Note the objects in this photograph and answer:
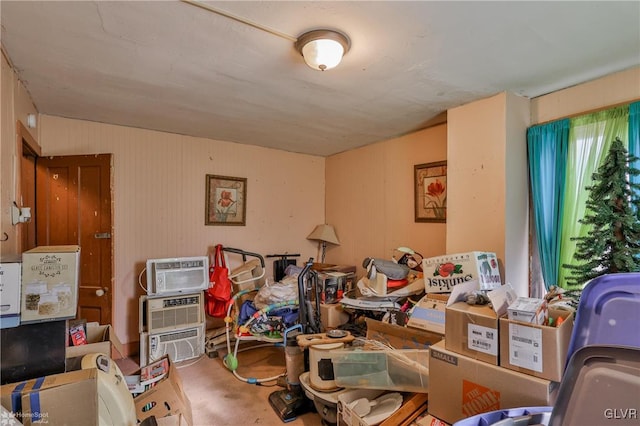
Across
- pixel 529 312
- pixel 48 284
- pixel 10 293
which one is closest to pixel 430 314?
pixel 529 312

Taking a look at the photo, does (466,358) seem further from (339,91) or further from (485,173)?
(339,91)

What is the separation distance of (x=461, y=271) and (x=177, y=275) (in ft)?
8.78

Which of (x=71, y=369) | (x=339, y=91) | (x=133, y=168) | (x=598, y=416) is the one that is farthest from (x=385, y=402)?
(x=133, y=168)

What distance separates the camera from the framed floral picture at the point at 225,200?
3865 mm

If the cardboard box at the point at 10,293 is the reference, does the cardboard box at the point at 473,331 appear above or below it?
below

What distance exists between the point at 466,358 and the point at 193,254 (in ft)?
10.5

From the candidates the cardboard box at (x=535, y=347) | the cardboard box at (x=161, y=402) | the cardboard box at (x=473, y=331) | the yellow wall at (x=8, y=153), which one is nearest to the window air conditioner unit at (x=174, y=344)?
the cardboard box at (x=161, y=402)

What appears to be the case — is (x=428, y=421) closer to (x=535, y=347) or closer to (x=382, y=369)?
(x=382, y=369)

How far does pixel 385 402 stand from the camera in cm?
190

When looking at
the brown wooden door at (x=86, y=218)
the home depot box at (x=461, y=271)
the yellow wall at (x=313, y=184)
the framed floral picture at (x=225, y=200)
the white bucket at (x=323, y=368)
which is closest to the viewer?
the white bucket at (x=323, y=368)

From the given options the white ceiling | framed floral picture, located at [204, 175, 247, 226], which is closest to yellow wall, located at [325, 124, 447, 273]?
the white ceiling

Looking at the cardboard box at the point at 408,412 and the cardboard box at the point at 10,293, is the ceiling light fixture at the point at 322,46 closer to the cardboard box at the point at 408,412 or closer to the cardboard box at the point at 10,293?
the cardboard box at the point at 10,293

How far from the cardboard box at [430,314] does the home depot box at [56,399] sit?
1.89m

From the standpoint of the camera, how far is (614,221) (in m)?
1.72
